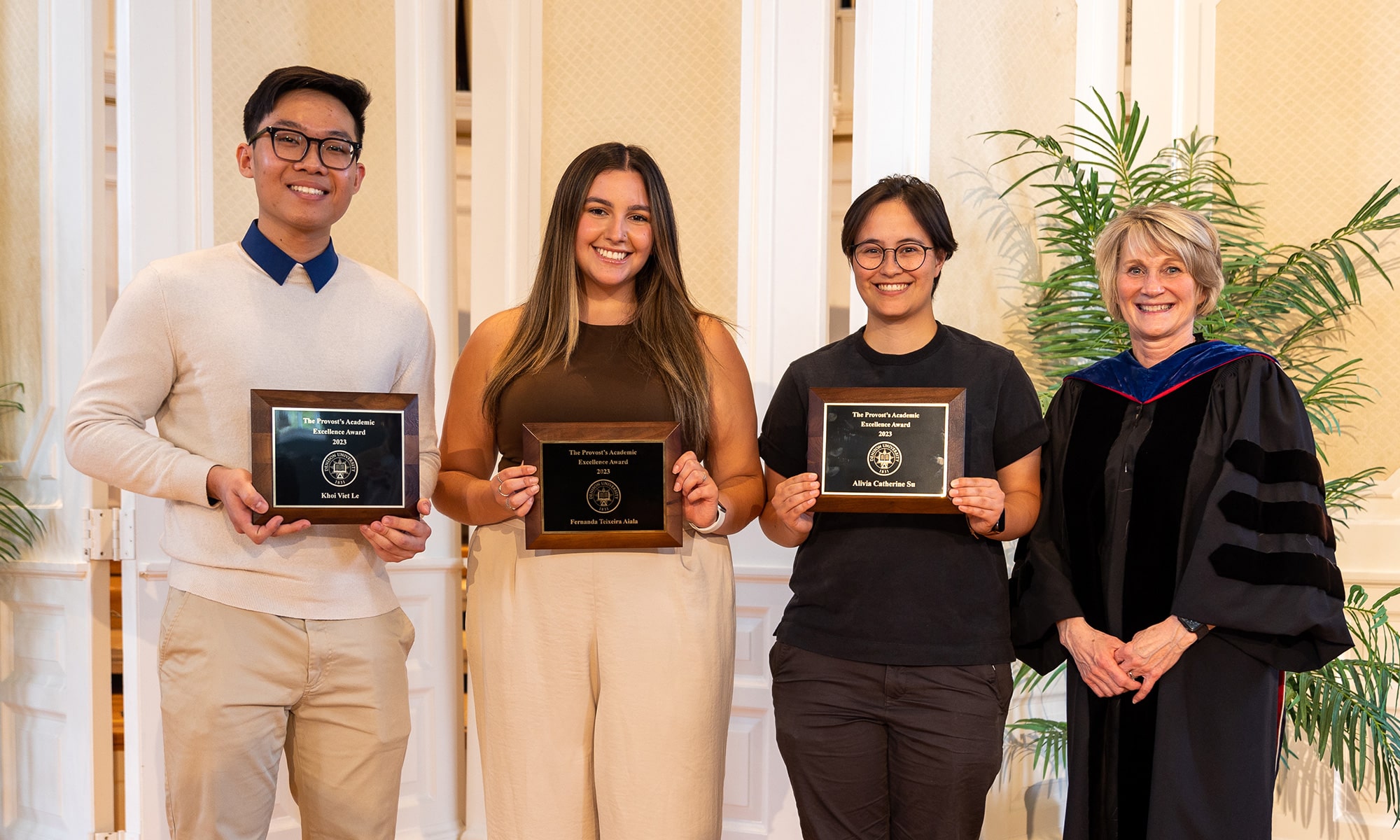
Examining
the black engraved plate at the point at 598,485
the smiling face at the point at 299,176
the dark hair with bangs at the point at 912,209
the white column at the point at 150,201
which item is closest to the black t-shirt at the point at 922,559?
the dark hair with bangs at the point at 912,209

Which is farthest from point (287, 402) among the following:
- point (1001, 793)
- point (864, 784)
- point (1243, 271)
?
point (1243, 271)

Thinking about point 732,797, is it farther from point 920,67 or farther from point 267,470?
point 920,67

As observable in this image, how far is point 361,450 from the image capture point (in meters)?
2.18

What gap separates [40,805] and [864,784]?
3135 mm

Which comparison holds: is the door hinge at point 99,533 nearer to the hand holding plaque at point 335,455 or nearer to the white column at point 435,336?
the white column at point 435,336

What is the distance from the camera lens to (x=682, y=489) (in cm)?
224

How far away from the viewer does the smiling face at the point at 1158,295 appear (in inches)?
98.1

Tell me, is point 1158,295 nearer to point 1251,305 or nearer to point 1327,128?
point 1251,305

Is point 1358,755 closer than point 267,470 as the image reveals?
No

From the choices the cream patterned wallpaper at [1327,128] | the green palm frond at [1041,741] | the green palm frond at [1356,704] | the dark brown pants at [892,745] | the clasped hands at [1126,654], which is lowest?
the green palm frond at [1041,741]

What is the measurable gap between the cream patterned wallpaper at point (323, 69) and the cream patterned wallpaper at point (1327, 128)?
317 centimetres

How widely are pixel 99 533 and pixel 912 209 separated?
287 cm

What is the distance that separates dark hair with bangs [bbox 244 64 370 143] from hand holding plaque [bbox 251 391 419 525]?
2.05 feet

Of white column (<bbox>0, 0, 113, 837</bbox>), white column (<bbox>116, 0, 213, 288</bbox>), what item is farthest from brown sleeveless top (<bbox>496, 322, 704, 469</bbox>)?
white column (<bbox>0, 0, 113, 837</bbox>)
